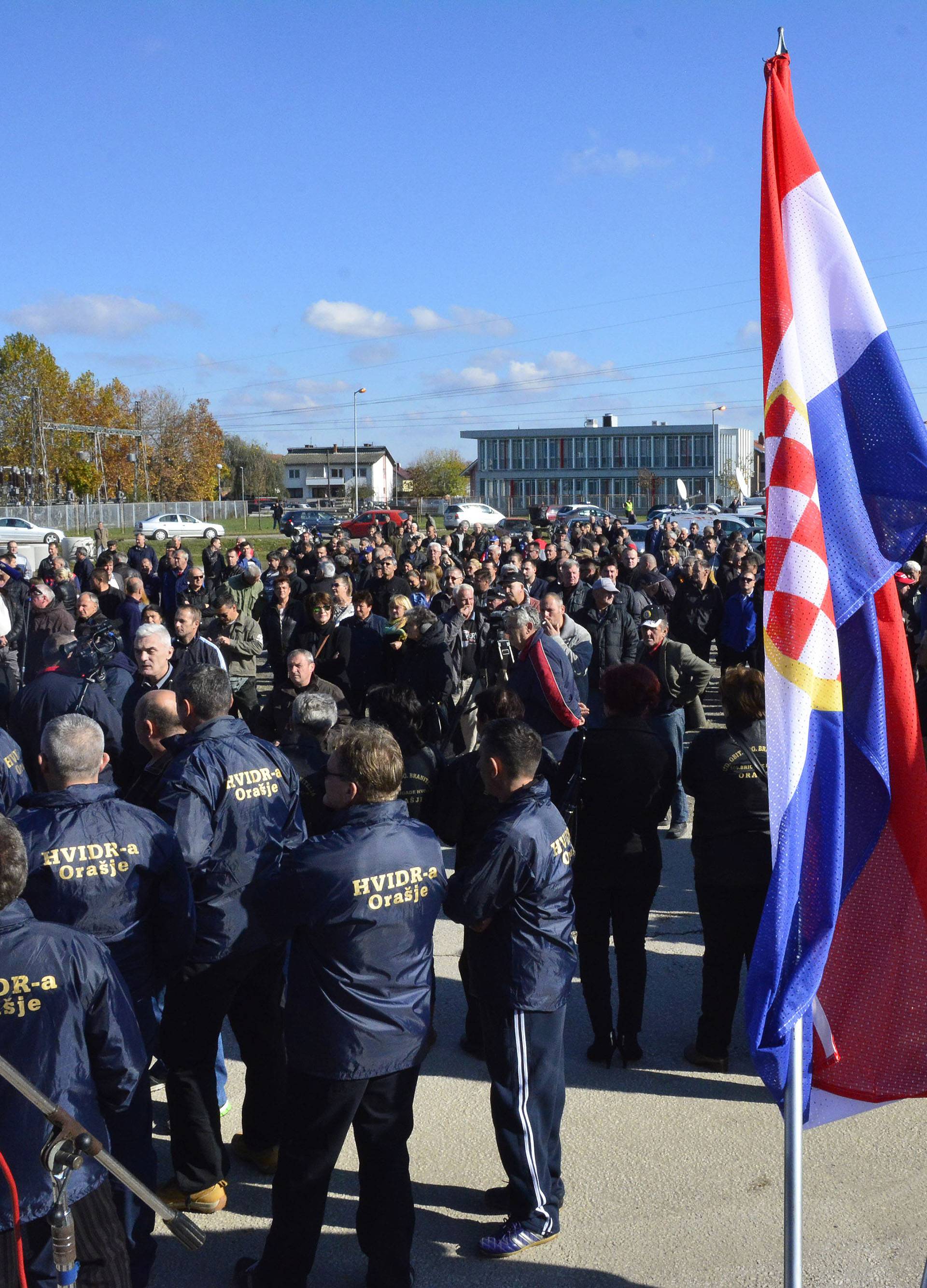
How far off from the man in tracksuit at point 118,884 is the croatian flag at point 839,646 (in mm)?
1906

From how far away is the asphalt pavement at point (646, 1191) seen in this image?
149 inches

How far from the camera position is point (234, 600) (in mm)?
9898

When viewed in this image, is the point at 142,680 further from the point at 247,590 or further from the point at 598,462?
the point at 598,462

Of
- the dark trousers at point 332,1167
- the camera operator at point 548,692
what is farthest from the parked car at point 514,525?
the dark trousers at point 332,1167

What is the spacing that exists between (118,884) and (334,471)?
120467mm

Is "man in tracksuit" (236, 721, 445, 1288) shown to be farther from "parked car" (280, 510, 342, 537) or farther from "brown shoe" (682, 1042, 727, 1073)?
"parked car" (280, 510, 342, 537)

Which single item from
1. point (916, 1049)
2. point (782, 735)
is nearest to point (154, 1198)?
point (782, 735)

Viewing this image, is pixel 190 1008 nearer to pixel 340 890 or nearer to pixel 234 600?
pixel 340 890

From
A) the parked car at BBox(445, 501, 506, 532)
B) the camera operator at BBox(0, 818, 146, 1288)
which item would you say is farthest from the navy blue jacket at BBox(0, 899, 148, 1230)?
the parked car at BBox(445, 501, 506, 532)

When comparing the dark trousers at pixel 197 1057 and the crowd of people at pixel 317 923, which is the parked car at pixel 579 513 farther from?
the dark trousers at pixel 197 1057

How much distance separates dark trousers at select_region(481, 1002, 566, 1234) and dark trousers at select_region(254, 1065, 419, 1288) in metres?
0.44

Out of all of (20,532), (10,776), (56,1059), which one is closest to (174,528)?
(20,532)

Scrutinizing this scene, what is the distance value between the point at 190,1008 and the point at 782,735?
240 cm

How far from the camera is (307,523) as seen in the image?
165 ft
